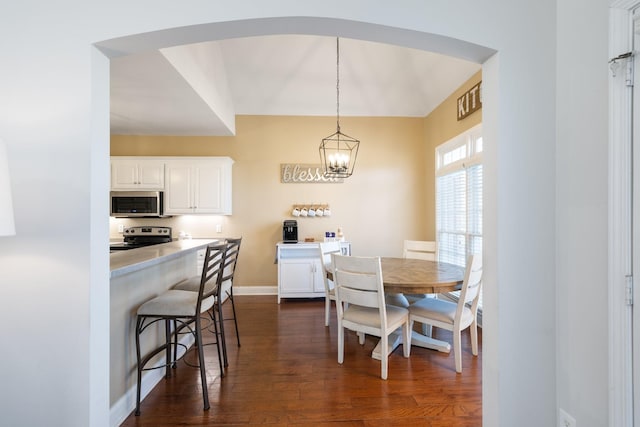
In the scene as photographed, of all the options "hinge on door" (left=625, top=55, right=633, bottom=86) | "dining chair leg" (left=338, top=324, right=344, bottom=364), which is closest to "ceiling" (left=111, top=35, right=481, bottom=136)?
"hinge on door" (left=625, top=55, right=633, bottom=86)

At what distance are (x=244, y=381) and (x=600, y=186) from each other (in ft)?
8.05

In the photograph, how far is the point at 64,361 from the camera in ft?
4.07

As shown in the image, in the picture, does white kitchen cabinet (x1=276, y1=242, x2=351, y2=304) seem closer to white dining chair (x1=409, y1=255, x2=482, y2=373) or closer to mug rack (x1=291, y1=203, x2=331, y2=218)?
mug rack (x1=291, y1=203, x2=331, y2=218)

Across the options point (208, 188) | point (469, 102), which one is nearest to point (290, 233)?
point (208, 188)

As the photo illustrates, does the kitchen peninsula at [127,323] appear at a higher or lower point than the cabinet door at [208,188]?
lower

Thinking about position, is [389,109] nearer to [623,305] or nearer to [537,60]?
[537,60]

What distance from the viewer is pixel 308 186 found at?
15.4ft

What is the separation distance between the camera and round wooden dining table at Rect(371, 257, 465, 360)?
219cm

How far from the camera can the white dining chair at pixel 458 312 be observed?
7.30 ft

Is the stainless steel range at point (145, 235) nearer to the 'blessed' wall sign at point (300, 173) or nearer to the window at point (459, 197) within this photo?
the 'blessed' wall sign at point (300, 173)

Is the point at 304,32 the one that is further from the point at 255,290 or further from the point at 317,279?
the point at 255,290

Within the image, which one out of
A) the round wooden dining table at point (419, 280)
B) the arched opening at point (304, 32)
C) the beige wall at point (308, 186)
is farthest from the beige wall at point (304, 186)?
the arched opening at point (304, 32)

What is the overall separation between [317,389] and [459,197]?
289cm

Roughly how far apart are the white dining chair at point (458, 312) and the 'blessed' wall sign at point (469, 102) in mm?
1897
